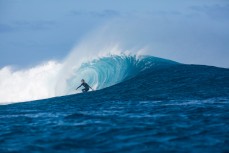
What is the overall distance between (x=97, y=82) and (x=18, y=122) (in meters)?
25.3

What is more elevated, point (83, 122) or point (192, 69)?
point (192, 69)

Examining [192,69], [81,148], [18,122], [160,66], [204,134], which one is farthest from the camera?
[160,66]

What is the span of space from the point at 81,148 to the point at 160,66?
2789cm

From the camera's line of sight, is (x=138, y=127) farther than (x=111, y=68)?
No

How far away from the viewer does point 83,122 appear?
12.6 metres

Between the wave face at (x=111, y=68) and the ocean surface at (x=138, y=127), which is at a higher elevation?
the wave face at (x=111, y=68)

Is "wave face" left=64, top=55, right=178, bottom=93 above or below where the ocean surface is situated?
above

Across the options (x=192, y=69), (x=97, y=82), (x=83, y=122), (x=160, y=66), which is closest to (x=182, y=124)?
(x=83, y=122)

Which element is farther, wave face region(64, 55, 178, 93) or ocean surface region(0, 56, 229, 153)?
wave face region(64, 55, 178, 93)

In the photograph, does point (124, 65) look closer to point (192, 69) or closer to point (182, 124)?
point (192, 69)

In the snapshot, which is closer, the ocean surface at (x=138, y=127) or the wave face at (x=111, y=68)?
the ocean surface at (x=138, y=127)

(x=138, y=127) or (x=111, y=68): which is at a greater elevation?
(x=111, y=68)

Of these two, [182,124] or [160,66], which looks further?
[160,66]

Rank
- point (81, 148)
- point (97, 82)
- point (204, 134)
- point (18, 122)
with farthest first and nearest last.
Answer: point (97, 82), point (18, 122), point (204, 134), point (81, 148)
